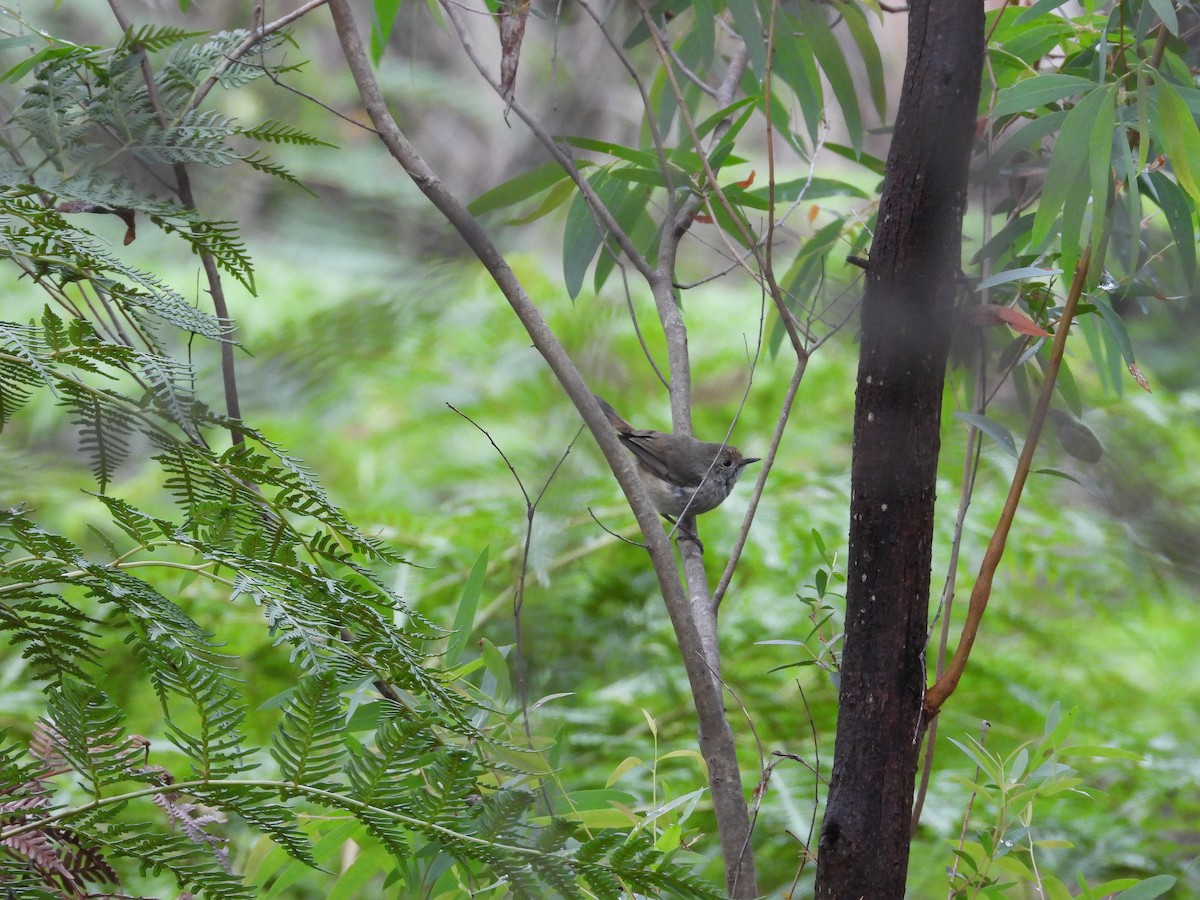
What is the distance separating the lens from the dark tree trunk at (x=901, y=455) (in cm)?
57

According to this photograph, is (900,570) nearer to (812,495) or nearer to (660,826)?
(660,826)

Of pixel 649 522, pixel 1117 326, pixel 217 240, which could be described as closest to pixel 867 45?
pixel 1117 326

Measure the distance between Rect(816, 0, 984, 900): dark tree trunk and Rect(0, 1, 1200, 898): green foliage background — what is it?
0.54 feet

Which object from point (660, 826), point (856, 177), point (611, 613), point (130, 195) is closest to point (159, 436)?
point (130, 195)

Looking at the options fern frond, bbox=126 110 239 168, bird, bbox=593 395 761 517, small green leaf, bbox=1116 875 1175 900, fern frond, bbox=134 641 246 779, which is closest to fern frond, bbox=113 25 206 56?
fern frond, bbox=126 110 239 168

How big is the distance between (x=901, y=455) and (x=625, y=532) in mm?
1478

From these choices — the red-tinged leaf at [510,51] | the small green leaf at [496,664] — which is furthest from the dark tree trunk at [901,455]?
the red-tinged leaf at [510,51]

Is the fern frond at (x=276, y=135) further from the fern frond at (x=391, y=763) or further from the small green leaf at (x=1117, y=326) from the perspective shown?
the small green leaf at (x=1117, y=326)

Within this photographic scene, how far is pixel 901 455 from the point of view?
59 cm

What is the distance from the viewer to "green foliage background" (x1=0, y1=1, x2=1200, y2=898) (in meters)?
0.75

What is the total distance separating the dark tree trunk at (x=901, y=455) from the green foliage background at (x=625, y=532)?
16 cm

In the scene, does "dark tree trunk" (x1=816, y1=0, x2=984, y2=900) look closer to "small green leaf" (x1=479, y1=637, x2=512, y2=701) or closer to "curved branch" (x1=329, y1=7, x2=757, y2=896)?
"curved branch" (x1=329, y1=7, x2=757, y2=896)

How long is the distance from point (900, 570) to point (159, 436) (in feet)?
1.41

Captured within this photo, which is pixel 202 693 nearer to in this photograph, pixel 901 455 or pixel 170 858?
pixel 170 858
